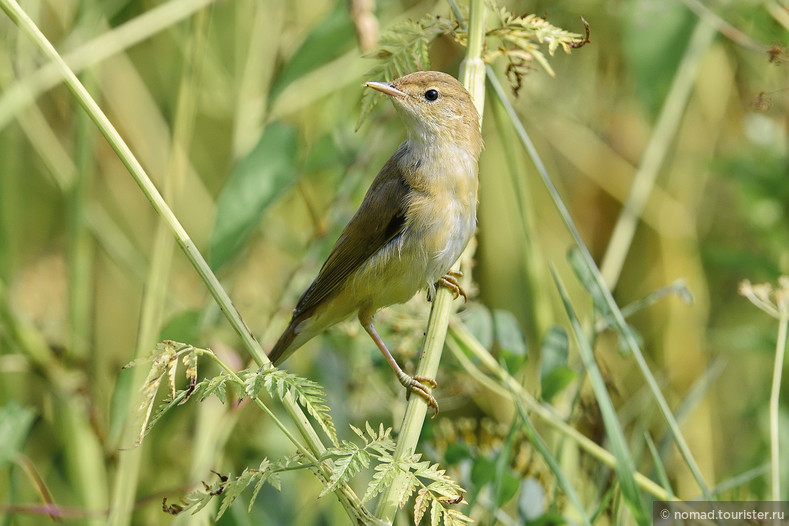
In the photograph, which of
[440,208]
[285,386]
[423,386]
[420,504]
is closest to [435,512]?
[420,504]

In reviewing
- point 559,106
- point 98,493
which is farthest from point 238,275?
point 559,106

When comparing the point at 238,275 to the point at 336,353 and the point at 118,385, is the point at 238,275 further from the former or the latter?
the point at 118,385

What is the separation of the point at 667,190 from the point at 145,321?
118 inches

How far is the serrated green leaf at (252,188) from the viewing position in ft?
8.39

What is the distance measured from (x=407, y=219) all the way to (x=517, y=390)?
2.12ft

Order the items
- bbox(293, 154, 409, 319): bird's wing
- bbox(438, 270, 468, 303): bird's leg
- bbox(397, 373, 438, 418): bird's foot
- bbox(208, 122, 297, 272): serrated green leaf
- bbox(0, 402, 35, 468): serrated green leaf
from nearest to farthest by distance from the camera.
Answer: bbox(397, 373, 438, 418): bird's foot, bbox(438, 270, 468, 303): bird's leg, bbox(0, 402, 35, 468): serrated green leaf, bbox(208, 122, 297, 272): serrated green leaf, bbox(293, 154, 409, 319): bird's wing

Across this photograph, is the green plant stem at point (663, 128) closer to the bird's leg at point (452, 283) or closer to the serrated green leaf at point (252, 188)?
the bird's leg at point (452, 283)

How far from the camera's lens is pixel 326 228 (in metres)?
3.00

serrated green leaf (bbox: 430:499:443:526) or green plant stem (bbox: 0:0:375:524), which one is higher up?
green plant stem (bbox: 0:0:375:524)

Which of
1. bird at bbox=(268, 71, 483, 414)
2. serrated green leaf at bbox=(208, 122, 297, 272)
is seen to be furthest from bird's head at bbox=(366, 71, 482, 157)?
serrated green leaf at bbox=(208, 122, 297, 272)

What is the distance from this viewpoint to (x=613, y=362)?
418 centimetres

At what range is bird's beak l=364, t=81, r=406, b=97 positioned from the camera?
235 centimetres

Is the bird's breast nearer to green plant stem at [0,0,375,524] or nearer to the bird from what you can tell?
the bird

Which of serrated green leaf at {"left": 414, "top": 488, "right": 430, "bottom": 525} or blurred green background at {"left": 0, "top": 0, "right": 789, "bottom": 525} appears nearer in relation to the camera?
serrated green leaf at {"left": 414, "top": 488, "right": 430, "bottom": 525}
